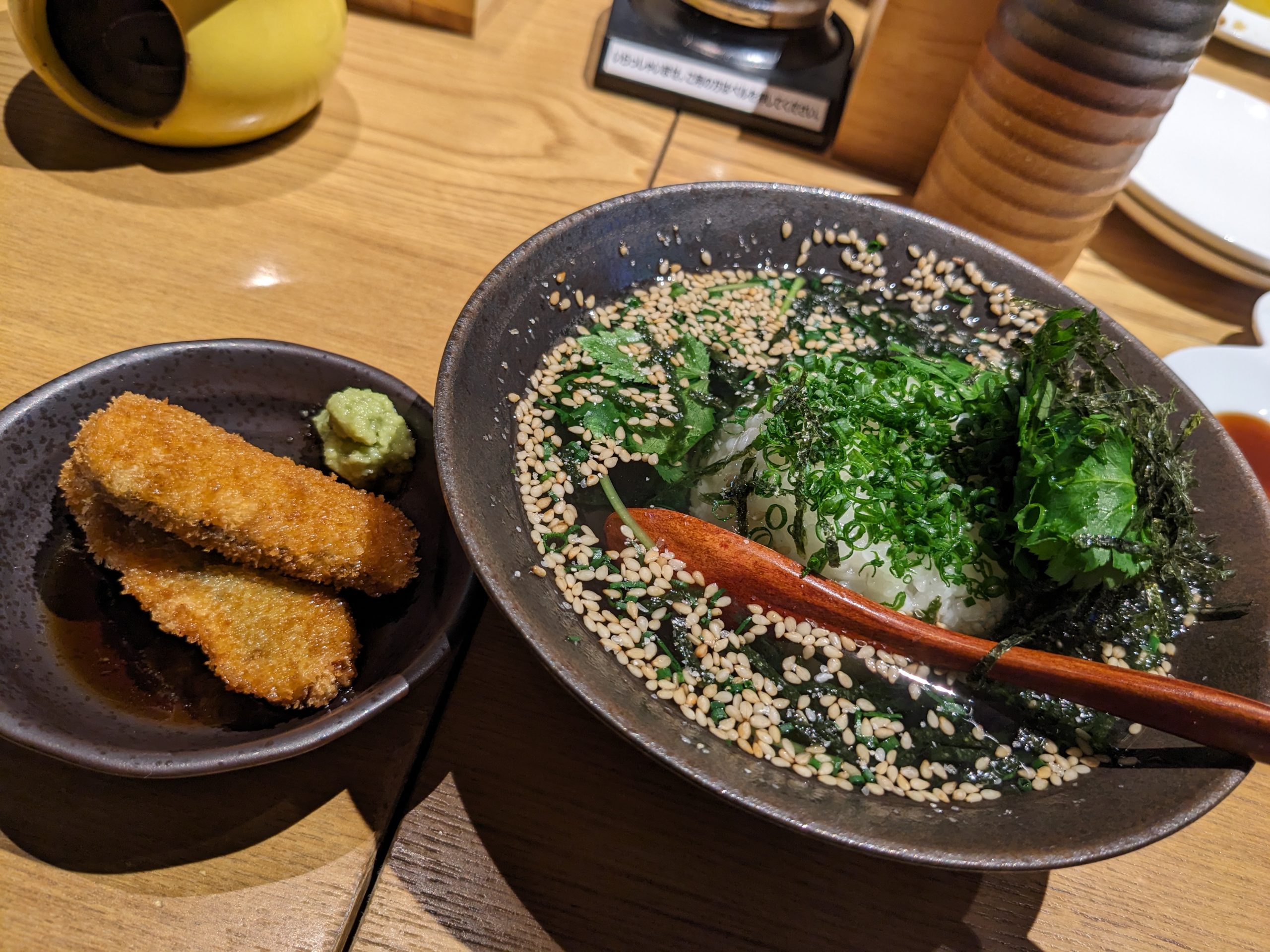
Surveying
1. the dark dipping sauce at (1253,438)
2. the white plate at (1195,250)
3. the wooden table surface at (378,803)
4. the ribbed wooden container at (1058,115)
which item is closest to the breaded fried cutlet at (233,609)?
the wooden table surface at (378,803)

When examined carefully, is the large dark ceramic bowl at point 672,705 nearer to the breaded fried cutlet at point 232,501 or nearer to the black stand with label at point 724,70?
the breaded fried cutlet at point 232,501

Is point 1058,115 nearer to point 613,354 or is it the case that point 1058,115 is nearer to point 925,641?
point 613,354

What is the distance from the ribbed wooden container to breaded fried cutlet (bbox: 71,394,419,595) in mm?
1640

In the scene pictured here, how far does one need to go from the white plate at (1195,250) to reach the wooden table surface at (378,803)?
147cm

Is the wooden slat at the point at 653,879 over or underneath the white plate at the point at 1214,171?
underneath

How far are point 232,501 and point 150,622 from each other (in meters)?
0.21

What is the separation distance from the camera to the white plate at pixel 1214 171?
222 centimetres

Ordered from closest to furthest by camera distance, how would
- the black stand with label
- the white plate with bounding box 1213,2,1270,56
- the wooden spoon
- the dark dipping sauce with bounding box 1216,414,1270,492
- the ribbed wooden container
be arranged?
the wooden spoon
the ribbed wooden container
the dark dipping sauce with bounding box 1216,414,1270,492
the black stand with label
the white plate with bounding box 1213,2,1270,56

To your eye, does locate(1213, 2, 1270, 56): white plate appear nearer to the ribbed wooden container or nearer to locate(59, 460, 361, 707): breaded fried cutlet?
the ribbed wooden container

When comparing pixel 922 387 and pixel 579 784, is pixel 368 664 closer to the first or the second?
pixel 579 784

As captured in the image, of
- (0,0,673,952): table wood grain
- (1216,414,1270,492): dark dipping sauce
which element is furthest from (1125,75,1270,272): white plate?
(0,0,673,952): table wood grain

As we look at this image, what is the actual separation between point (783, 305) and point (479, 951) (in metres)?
1.28

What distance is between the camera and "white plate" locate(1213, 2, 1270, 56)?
11.0ft

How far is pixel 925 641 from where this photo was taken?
1230 mm
